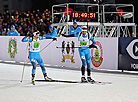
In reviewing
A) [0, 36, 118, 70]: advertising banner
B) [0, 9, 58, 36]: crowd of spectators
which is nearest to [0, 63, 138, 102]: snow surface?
[0, 36, 118, 70]: advertising banner

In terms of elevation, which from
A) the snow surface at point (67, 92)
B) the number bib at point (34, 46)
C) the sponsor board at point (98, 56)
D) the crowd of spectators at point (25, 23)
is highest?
the crowd of spectators at point (25, 23)

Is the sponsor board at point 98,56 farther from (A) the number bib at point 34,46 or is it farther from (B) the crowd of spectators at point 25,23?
(B) the crowd of spectators at point 25,23

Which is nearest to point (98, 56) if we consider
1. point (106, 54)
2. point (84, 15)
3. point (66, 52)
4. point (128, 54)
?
point (106, 54)

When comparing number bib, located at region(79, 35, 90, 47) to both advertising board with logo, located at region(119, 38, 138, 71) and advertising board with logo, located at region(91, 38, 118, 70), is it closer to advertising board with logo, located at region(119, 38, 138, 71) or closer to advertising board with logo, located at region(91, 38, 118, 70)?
advertising board with logo, located at region(119, 38, 138, 71)

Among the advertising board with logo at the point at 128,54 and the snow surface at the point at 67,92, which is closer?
the snow surface at the point at 67,92

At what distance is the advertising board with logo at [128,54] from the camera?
15.4 m

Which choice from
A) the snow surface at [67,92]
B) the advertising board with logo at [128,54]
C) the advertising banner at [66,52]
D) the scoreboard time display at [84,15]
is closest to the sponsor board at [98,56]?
the advertising banner at [66,52]

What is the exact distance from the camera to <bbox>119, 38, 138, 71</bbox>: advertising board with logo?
1541 cm

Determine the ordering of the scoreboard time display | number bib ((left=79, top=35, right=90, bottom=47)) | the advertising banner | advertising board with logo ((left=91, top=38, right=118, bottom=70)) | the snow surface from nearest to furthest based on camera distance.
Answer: the snow surface, number bib ((left=79, top=35, right=90, bottom=47)), advertising board with logo ((left=91, top=38, right=118, bottom=70)), the advertising banner, the scoreboard time display

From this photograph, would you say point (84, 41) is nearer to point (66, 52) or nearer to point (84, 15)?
point (66, 52)

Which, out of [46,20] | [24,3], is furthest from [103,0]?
[24,3]

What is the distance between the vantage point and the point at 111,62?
16.3 metres

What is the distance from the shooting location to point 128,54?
15625 millimetres

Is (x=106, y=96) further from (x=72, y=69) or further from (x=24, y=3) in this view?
(x=24, y=3)
